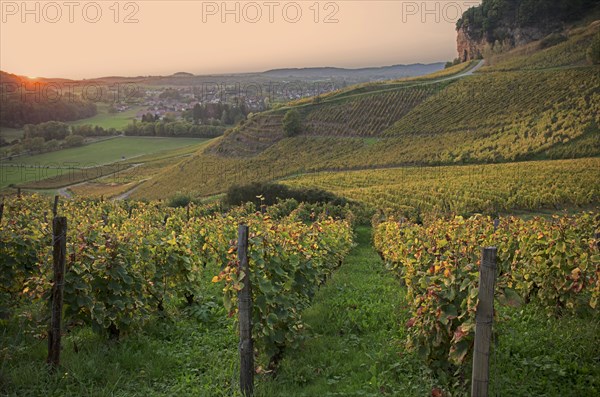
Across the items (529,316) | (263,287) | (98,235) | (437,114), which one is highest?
(437,114)

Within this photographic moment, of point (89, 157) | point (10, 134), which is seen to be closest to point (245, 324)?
point (89, 157)

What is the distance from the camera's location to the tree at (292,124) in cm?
7325

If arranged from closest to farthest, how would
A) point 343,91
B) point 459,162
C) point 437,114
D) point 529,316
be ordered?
point 529,316, point 459,162, point 437,114, point 343,91

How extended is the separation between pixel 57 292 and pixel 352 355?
155 inches

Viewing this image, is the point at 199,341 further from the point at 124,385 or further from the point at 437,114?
the point at 437,114

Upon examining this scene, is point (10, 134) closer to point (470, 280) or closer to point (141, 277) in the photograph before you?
point (141, 277)

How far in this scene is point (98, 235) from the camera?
7090 mm

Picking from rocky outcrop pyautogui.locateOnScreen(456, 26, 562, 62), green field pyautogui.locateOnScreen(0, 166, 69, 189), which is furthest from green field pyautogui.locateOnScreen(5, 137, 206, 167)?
rocky outcrop pyautogui.locateOnScreen(456, 26, 562, 62)

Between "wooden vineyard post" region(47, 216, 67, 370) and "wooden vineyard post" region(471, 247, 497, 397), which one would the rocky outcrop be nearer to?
"wooden vineyard post" region(471, 247, 497, 397)

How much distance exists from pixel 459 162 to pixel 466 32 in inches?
3382

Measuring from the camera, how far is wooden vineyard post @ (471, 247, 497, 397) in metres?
4.04

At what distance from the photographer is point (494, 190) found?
31.6m

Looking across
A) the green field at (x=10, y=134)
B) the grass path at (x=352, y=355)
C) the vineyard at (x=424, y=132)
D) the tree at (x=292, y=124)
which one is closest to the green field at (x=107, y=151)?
the green field at (x=10, y=134)

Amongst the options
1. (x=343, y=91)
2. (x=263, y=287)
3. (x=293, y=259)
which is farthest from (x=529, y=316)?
(x=343, y=91)
